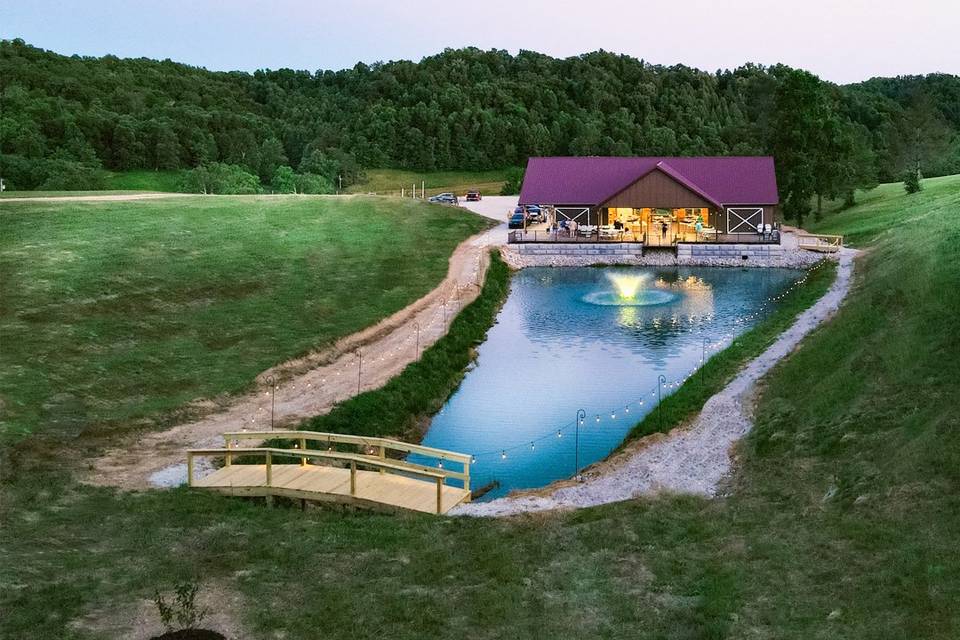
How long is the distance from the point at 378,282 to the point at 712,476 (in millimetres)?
25982

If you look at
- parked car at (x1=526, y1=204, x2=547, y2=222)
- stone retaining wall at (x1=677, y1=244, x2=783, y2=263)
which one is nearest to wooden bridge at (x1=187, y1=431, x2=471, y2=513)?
stone retaining wall at (x1=677, y1=244, x2=783, y2=263)

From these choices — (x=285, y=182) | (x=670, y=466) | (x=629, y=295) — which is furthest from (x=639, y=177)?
(x=285, y=182)

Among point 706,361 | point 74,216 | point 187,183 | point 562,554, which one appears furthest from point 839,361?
point 187,183

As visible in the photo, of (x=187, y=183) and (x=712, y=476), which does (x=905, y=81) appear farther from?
(x=712, y=476)

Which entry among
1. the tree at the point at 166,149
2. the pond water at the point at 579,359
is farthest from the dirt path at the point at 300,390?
the tree at the point at 166,149

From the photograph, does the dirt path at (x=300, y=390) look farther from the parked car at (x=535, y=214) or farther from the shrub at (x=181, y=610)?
the parked car at (x=535, y=214)

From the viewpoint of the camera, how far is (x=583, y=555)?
1419cm

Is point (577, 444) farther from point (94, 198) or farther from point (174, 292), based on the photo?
point (94, 198)

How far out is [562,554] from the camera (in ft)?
46.9

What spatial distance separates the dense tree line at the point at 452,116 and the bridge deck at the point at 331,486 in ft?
182

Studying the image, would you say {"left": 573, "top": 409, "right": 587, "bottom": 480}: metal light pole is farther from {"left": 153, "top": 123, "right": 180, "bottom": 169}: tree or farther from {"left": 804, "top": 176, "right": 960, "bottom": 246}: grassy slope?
{"left": 153, "top": 123, "right": 180, "bottom": 169}: tree

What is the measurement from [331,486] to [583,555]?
5715mm

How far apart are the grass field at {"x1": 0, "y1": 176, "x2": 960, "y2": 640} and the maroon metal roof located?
43418 mm

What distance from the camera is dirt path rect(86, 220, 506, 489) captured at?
65.4 ft
